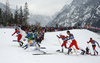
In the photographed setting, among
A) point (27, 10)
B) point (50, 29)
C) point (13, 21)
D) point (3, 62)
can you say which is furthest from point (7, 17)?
point (3, 62)

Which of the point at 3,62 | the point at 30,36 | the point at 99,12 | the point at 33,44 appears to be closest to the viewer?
the point at 3,62

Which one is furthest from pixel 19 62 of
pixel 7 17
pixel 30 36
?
pixel 7 17

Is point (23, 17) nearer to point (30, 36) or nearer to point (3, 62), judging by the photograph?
point (30, 36)

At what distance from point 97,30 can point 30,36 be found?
34.1 metres

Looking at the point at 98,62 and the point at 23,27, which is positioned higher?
the point at 23,27

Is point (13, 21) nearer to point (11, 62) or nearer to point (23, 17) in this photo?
point (23, 17)

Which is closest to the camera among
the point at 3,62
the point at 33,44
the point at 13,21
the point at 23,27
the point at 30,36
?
the point at 3,62

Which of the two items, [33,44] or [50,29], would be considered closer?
[33,44]

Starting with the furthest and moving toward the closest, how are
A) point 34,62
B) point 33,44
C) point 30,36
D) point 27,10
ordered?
point 27,10
point 30,36
point 33,44
point 34,62

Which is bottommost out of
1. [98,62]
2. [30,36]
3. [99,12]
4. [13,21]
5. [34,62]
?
[98,62]

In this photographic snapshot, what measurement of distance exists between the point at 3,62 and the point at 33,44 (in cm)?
320

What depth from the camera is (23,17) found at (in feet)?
159

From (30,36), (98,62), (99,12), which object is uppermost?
(99,12)

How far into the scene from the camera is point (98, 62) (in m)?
5.48
